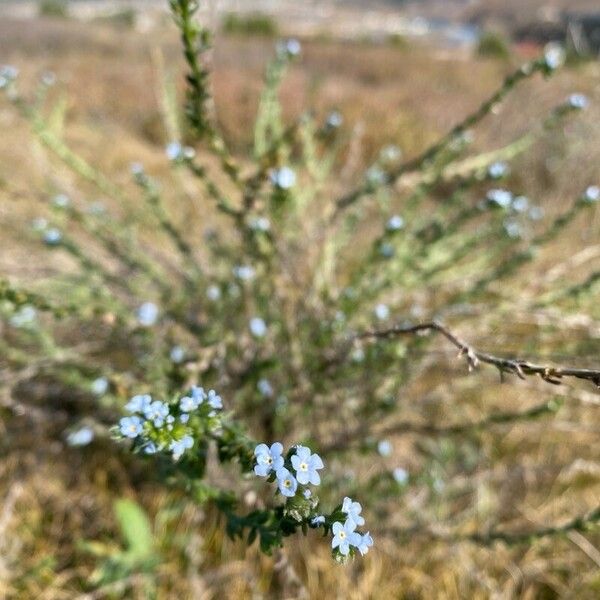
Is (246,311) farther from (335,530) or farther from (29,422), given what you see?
(335,530)

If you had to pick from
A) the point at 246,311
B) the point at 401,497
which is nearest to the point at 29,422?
the point at 246,311

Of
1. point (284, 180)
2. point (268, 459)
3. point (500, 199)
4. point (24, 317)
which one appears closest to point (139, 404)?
point (268, 459)

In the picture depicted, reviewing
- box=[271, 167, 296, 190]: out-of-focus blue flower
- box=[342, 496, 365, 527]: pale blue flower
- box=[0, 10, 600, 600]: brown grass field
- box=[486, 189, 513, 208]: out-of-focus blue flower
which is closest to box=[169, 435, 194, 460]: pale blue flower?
box=[342, 496, 365, 527]: pale blue flower

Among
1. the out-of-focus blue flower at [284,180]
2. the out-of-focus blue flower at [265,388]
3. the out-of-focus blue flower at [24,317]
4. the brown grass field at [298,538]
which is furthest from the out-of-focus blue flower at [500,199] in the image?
the out-of-focus blue flower at [24,317]

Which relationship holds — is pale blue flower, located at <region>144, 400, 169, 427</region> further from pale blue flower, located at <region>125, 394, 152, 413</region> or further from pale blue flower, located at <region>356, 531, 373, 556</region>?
pale blue flower, located at <region>356, 531, 373, 556</region>

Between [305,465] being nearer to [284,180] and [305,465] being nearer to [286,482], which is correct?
[286,482]

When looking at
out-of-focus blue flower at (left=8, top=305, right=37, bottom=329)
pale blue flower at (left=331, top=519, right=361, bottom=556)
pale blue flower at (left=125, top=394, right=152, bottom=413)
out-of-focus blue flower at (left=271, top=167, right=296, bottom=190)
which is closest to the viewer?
pale blue flower at (left=331, top=519, right=361, bottom=556)

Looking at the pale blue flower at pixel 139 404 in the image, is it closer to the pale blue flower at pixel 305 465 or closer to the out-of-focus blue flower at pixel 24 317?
the pale blue flower at pixel 305 465
